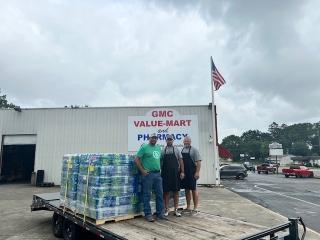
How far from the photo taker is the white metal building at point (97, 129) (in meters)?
21.1

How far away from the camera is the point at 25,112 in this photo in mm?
22016

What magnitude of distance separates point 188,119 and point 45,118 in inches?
364

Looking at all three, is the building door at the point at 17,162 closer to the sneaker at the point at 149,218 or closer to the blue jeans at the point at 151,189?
the blue jeans at the point at 151,189

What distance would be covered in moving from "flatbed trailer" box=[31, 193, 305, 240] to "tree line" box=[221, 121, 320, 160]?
141785mm

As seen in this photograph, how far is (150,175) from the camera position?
6.21m

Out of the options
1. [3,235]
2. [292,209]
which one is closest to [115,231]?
[3,235]

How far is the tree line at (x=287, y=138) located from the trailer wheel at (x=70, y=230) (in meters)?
141

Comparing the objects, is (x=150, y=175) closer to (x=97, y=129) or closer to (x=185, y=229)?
(x=185, y=229)

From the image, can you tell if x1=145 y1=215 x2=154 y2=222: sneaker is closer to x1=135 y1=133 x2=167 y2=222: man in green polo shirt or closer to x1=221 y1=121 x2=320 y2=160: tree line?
x1=135 y1=133 x2=167 y2=222: man in green polo shirt

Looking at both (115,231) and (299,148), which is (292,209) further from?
(299,148)

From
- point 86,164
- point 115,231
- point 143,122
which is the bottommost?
point 115,231

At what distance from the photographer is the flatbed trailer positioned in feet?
15.2

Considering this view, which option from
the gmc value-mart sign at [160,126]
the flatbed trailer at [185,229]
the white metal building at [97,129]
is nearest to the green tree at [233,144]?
the white metal building at [97,129]

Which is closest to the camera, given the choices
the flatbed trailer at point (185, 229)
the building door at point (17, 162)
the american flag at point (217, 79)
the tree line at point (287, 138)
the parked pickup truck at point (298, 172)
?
the flatbed trailer at point (185, 229)
